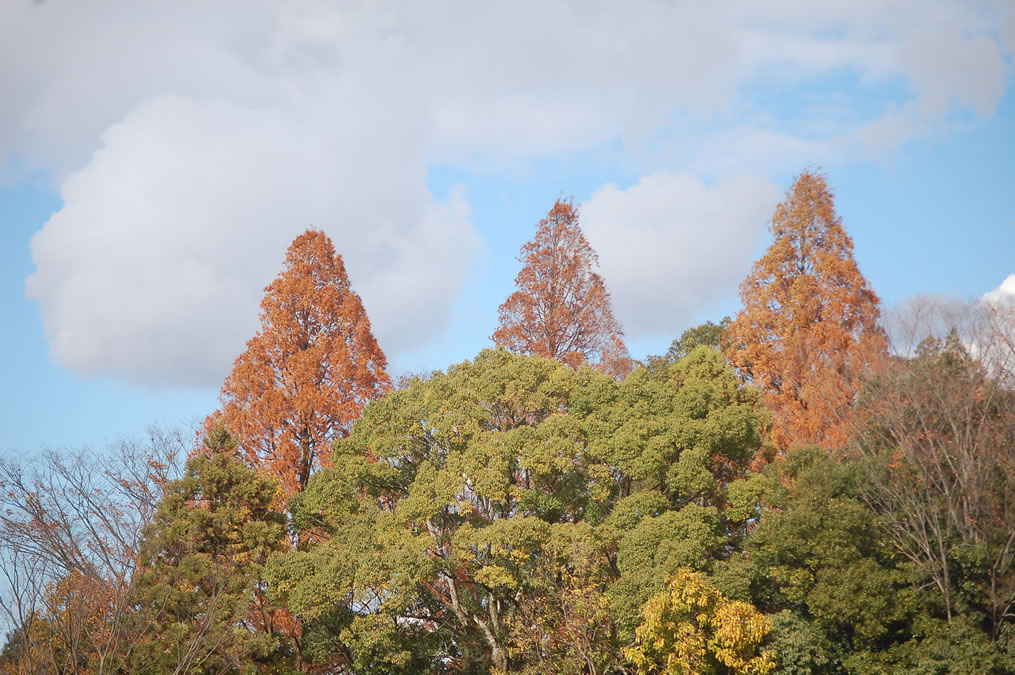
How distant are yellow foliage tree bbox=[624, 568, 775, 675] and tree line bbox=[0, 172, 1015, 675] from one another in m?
0.05

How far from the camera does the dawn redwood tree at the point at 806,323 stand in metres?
22.2

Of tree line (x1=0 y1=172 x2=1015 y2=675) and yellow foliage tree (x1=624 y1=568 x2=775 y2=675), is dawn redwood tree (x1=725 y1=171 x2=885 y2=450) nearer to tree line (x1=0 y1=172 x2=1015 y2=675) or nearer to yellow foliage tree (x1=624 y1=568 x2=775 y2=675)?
tree line (x1=0 y1=172 x2=1015 y2=675)

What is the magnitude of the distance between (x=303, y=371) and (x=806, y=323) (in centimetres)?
1254

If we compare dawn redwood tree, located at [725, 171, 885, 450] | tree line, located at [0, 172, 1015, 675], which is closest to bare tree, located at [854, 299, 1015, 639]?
tree line, located at [0, 172, 1015, 675]

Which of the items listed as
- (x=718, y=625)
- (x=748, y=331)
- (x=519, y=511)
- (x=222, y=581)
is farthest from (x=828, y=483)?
(x=222, y=581)

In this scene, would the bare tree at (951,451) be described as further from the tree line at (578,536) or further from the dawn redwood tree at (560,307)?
the dawn redwood tree at (560,307)

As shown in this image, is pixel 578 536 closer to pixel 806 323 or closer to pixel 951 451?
pixel 951 451

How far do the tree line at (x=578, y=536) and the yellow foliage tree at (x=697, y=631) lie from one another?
0.17ft

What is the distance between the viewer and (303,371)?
23.1 meters

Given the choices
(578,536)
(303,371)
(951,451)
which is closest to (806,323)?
(951,451)

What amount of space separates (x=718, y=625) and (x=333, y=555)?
7512 millimetres

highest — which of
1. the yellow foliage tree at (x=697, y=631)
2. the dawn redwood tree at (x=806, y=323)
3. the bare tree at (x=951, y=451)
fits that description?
the dawn redwood tree at (x=806, y=323)

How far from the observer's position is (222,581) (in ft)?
59.2

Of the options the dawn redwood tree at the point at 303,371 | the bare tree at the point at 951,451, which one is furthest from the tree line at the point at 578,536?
the dawn redwood tree at the point at 303,371
